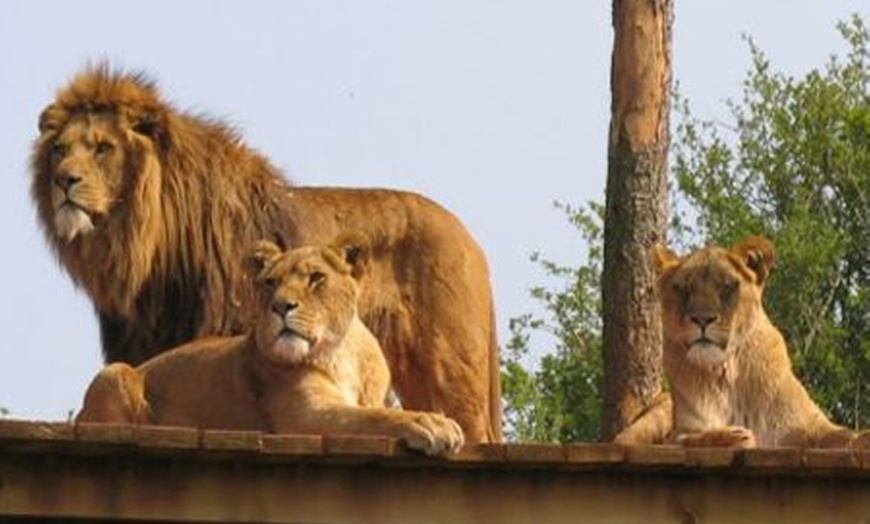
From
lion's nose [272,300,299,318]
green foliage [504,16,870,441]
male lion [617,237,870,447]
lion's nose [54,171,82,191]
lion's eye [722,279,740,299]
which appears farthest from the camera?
green foliage [504,16,870,441]

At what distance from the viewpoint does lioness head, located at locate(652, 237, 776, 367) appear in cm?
1159

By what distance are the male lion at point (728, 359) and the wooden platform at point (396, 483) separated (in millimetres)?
1500

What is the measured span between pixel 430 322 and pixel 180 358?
2.90m

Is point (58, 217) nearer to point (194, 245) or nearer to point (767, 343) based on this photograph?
point (194, 245)

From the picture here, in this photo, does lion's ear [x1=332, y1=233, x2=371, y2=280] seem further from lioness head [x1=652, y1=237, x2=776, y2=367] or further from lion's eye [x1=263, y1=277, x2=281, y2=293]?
lioness head [x1=652, y1=237, x2=776, y2=367]

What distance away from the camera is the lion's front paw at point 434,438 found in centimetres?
984

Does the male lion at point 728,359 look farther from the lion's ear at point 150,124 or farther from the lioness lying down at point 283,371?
the lion's ear at point 150,124

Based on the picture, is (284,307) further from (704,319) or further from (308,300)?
(704,319)

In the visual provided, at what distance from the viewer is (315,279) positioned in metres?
11.4

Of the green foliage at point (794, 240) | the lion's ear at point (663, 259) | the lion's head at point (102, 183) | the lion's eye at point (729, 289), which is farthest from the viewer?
the green foliage at point (794, 240)

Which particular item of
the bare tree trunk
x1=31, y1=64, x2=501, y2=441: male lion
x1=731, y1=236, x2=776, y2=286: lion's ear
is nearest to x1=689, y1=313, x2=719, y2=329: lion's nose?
x1=731, y1=236, x2=776, y2=286: lion's ear

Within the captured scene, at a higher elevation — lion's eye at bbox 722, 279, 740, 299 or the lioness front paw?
lion's eye at bbox 722, 279, 740, 299

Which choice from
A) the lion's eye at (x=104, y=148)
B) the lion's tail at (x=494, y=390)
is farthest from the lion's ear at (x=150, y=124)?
the lion's tail at (x=494, y=390)

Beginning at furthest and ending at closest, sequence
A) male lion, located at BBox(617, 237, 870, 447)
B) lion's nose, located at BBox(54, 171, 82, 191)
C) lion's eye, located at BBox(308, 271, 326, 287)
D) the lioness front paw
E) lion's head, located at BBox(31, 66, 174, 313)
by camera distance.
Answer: lion's head, located at BBox(31, 66, 174, 313)
lion's nose, located at BBox(54, 171, 82, 191)
male lion, located at BBox(617, 237, 870, 447)
lion's eye, located at BBox(308, 271, 326, 287)
the lioness front paw
